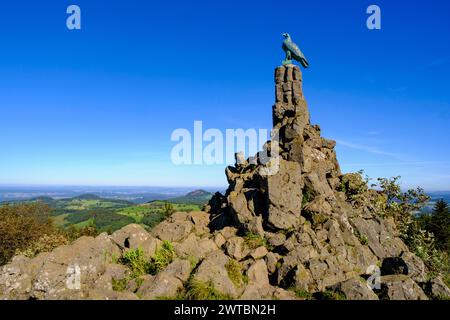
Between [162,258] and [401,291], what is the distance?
1637 centimetres

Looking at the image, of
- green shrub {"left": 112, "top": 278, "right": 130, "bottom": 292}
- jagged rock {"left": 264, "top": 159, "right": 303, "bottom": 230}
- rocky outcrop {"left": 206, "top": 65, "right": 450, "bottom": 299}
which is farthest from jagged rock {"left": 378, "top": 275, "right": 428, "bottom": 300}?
green shrub {"left": 112, "top": 278, "right": 130, "bottom": 292}

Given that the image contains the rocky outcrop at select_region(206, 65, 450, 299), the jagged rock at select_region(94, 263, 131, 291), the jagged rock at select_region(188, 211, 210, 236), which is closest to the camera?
the jagged rock at select_region(94, 263, 131, 291)

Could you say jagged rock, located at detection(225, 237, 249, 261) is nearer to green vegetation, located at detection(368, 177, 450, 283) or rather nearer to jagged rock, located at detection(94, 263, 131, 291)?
jagged rock, located at detection(94, 263, 131, 291)

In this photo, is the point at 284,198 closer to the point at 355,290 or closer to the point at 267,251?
the point at 267,251

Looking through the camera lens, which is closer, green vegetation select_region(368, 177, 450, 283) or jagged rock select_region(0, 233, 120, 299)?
jagged rock select_region(0, 233, 120, 299)

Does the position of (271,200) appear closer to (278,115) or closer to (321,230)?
(321,230)

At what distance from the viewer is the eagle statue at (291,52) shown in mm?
39656

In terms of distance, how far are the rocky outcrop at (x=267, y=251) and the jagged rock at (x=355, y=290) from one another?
58mm

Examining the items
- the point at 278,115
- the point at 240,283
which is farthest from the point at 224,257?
the point at 278,115

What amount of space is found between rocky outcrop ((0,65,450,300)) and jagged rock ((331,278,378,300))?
6cm

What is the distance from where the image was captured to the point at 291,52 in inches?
1578

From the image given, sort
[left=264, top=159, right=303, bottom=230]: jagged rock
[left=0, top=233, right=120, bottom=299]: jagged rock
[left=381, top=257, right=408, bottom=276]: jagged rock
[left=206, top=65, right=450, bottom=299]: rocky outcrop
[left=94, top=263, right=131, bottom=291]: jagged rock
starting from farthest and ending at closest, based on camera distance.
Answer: [left=264, top=159, right=303, bottom=230]: jagged rock, [left=381, top=257, right=408, bottom=276]: jagged rock, [left=206, top=65, right=450, bottom=299]: rocky outcrop, [left=94, top=263, right=131, bottom=291]: jagged rock, [left=0, top=233, right=120, bottom=299]: jagged rock

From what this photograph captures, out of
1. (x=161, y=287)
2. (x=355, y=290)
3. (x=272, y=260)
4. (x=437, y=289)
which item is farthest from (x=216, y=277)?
(x=437, y=289)

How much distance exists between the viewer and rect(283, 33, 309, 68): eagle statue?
130ft
